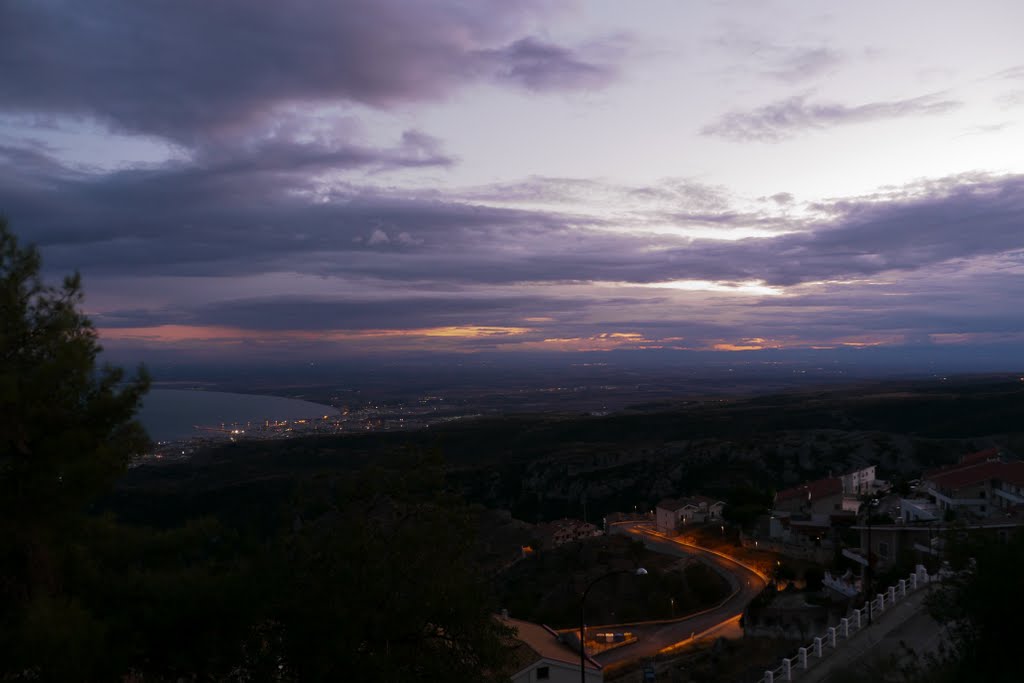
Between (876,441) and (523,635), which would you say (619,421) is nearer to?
(876,441)

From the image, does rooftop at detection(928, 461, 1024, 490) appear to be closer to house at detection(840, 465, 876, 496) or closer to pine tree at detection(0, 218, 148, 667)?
house at detection(840, 465, 876, 496)

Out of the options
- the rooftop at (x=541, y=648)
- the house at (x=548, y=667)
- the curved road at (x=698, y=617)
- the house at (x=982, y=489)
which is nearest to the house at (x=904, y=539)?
the house at (x=982, y=489)

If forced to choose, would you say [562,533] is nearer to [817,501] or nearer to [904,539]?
[817,501]

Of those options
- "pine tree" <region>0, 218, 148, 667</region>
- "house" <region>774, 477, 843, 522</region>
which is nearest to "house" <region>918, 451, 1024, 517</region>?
"house" <region>774, 477, 843, 522</region>

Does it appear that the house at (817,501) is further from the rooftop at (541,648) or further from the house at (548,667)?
the house at (548,667)

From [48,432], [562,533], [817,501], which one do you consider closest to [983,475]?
[817,501]

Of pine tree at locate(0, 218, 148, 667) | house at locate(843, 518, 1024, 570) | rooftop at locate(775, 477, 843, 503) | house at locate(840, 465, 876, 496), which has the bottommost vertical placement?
house at locate(840, 465, 876, 496)
